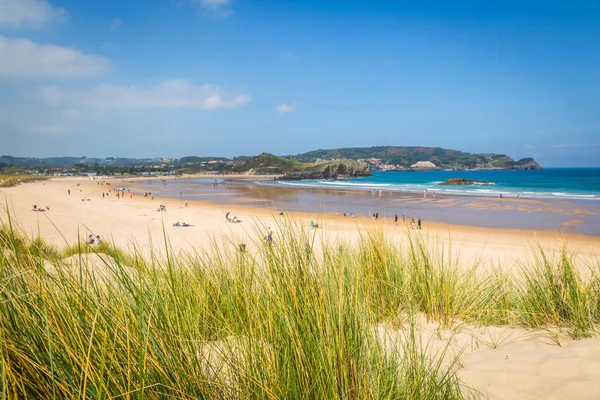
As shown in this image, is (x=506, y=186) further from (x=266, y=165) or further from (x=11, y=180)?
(x=266, y=165)

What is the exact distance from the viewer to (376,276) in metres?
3.97

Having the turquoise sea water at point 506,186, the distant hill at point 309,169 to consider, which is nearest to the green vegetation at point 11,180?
the turquoise sea water at point 506,186

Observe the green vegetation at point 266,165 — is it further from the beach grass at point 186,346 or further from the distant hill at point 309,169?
the beach grass at point 186,346

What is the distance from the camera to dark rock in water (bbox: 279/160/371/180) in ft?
324

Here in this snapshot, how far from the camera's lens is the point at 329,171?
4033 inches

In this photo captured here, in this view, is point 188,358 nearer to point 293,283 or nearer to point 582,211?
point 293,283

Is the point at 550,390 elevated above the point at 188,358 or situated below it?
below

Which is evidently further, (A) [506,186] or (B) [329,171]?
(B) [329,171]

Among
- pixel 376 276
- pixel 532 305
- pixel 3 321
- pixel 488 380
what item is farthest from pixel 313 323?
pixel 532 305

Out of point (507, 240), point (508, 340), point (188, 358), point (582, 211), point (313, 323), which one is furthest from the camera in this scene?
point (582, 211)

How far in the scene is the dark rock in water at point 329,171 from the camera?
9875cm

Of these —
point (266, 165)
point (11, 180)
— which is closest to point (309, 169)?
point (266, 165)

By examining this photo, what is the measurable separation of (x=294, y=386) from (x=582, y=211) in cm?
3260

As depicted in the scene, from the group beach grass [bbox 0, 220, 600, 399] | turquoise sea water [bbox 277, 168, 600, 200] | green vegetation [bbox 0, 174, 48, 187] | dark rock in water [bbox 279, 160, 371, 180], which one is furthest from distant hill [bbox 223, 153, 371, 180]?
beach grass [bbox 0, 220, 600, 399]
